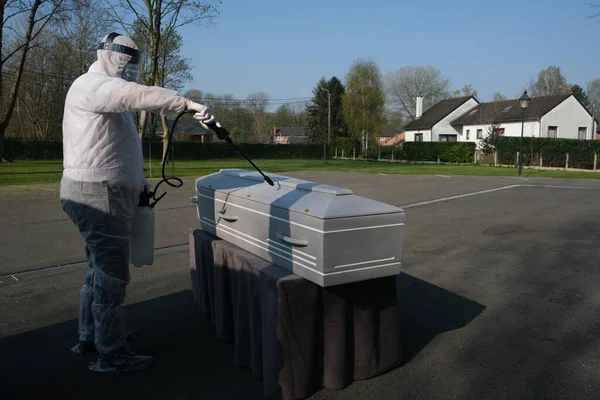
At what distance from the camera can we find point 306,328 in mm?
2662

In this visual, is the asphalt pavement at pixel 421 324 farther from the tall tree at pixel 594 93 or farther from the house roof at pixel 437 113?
the tall tree at pixel 594 93

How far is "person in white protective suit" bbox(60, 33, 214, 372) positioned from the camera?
2848mm

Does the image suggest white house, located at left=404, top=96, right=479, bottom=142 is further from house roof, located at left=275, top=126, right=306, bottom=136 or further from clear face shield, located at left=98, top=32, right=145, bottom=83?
clear face shield, located at left=98, top=32, right=145, bottom=83

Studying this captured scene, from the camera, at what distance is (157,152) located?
1619 inches

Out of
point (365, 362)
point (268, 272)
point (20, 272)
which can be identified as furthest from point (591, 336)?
point (20, 272)

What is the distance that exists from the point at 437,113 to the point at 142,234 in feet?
175

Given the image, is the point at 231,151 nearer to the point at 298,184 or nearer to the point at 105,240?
the point at 298,184

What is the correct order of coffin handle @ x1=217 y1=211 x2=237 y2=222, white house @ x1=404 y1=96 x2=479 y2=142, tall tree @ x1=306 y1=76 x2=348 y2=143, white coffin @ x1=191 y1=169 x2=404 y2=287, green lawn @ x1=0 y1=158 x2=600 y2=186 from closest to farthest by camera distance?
white coffin @ x1=191 y1=169 x2=404 y2=287
coffin handle @ x1=217 y1=211 x2=237 y2=222
green lawn @ x1=0 y1=158 x2=600 y2=186
white house @ x1=404 y1=96 x2=479 y2=142
tall tree @ x1=306 y1=76 x2=348 y2=143

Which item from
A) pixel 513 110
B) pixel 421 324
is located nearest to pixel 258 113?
pixel 513 110

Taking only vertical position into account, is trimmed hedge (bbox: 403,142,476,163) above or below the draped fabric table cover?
above

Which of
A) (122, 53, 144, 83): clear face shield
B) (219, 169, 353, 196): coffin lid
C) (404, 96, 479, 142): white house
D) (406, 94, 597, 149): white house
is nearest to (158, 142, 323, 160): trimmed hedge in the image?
(404, 96, 479, 142): white house

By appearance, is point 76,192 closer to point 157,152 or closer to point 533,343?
point 533,343

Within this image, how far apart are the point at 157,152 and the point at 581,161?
32881mm

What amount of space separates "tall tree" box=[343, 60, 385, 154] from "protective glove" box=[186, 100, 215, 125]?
5055cm
